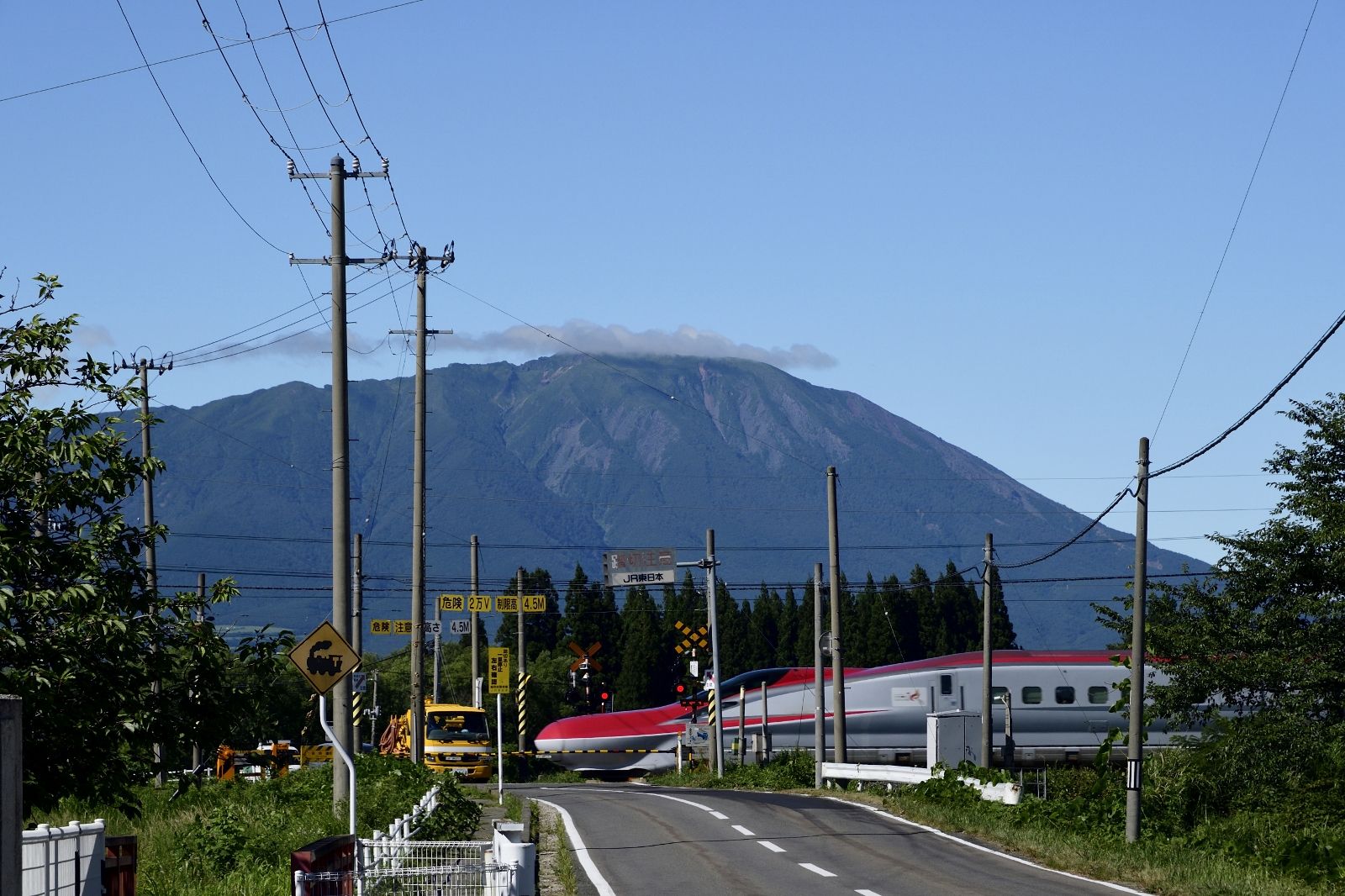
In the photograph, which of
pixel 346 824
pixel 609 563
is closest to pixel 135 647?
pixel 346 824

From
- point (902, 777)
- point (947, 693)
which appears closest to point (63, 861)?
point (902, 777)

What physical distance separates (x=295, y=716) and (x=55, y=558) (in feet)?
268

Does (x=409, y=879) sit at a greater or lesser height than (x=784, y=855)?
greater

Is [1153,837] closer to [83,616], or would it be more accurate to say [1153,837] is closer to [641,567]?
[83,616]

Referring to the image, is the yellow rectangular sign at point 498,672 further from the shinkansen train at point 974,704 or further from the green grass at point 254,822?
the shinkansen train at point 974,704

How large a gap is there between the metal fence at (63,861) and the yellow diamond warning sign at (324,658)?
342cm

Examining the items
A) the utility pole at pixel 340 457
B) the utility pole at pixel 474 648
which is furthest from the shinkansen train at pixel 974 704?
the utility pole at pixel 340 457

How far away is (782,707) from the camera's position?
54000 millimetres

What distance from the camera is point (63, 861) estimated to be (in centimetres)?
1245

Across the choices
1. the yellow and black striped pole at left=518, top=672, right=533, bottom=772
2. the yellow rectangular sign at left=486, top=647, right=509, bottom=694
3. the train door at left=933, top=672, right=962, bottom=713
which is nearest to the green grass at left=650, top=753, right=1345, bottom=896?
the yellow rectangular sign at left=486, top=647, right=509, bottom=694

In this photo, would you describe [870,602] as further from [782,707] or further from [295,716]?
[782,707]

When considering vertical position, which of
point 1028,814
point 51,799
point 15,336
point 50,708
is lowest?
point 1028,814

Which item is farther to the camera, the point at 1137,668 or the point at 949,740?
the point at 949,740

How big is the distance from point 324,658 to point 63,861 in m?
4.36
